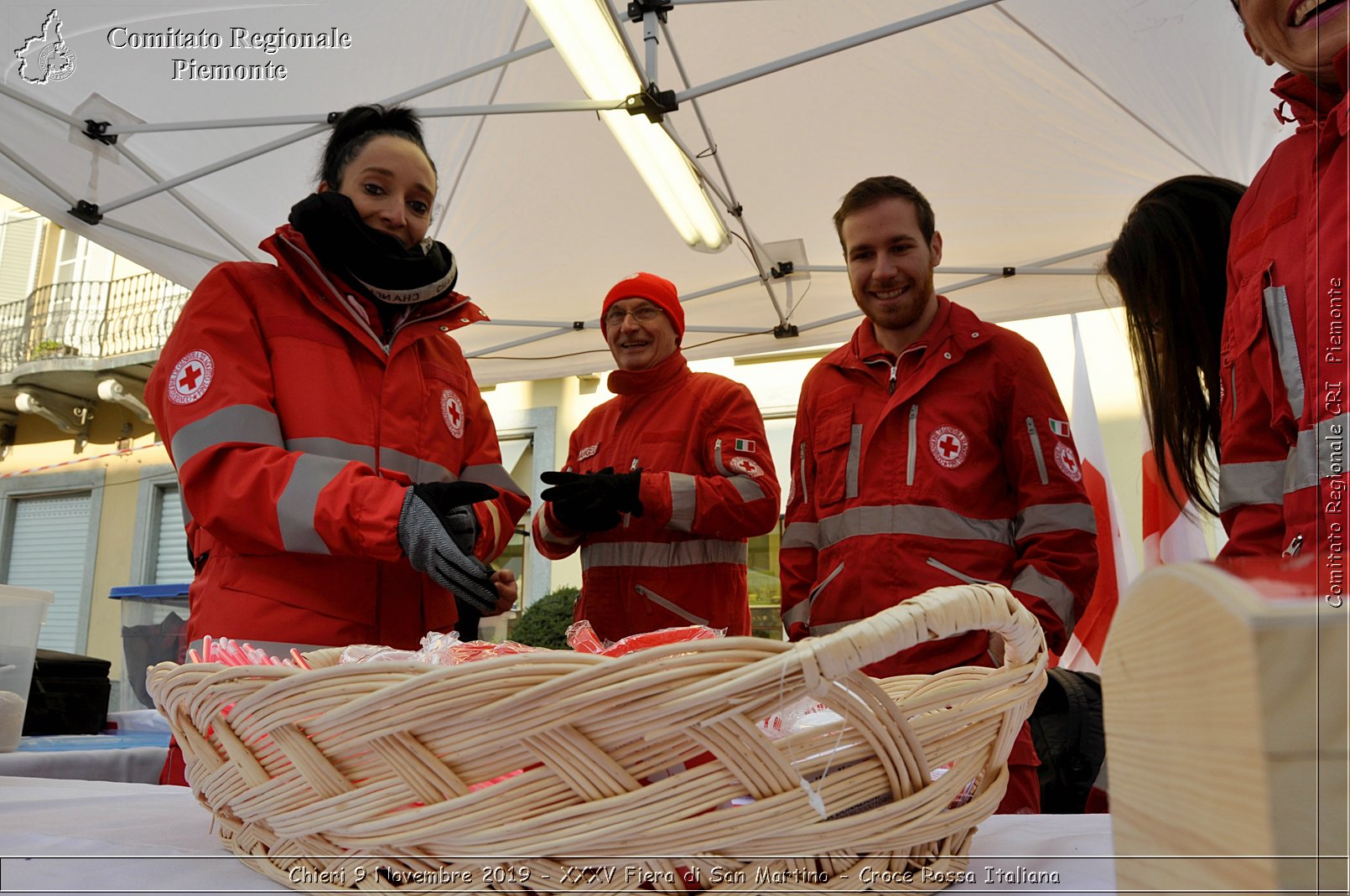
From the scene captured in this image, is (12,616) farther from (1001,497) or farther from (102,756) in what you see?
(1001,497)

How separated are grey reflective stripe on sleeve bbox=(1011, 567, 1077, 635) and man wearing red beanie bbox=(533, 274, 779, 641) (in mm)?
615

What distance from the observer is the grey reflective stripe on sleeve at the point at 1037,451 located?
1.53 m

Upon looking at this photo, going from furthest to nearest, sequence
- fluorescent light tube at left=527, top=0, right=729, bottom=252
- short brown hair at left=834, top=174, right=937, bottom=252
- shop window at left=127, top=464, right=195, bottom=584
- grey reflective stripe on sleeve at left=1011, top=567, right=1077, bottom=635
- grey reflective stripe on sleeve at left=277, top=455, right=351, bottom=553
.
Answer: shop window at left=127, top=464, right=195, bottom=584 → fluorescent light tube at left=527, top=0, right=729, bottom=252 → short brown hair at left=834, top=174, right=937, bottom=252 → grey reflective stripe on sleeve at left=1011, top=567, right=1077, bottom=635 → grey reflective stripe on sleeve at left=277, top=455, right=351, bottom=553

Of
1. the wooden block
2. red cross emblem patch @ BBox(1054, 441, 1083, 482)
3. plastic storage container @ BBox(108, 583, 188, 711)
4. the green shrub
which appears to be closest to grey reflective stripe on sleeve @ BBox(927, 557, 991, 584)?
red cross emblem patch @ BBox(1054, 441, 1083, 482)

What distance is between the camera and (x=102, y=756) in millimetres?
1268

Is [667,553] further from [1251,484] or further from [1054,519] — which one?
[1251,484]

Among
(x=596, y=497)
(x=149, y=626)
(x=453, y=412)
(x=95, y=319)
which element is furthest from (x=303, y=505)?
(x=95, y=319)

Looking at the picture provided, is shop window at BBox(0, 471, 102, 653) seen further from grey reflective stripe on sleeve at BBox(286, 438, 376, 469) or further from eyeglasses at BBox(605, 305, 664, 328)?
grey reflective stripe on sleeve at BBox(286, 438, 376, 469)

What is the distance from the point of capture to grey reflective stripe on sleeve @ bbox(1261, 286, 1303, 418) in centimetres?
81

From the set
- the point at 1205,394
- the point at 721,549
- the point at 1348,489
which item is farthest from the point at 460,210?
the point at 1348,489

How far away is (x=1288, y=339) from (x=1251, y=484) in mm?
147

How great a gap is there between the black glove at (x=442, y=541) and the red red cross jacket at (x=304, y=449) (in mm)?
19

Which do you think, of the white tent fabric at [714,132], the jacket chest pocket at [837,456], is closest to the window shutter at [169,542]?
the white tent fabric at [714,132]

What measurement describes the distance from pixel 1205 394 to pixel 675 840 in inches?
40.7
